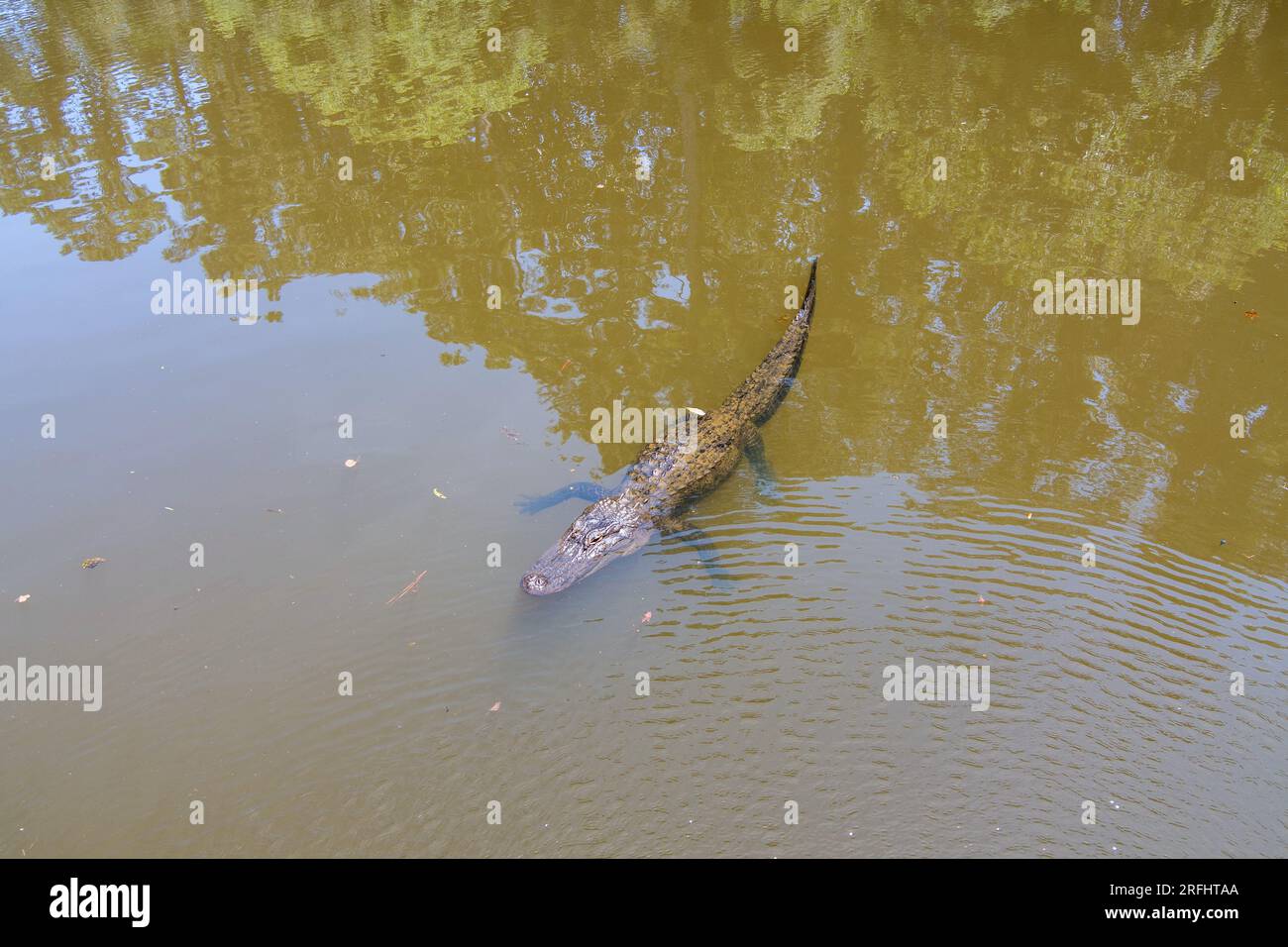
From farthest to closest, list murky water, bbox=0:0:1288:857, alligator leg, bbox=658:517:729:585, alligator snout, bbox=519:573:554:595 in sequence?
alligator leg, bbox=658:517:729:585 < alligator snout, bbox=519:573:554:595 < murky water, bbox=0:0:1288:857

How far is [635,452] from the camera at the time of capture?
651cm

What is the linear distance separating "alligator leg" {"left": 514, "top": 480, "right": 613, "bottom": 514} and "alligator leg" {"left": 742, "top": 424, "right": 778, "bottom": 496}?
3.66 ft

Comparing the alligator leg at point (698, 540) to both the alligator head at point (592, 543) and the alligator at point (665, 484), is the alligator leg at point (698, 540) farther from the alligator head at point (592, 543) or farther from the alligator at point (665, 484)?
the alligator head at point (592, 543)

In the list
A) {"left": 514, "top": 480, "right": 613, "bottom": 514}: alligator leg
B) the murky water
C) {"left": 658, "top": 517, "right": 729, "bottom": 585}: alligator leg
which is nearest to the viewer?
the murky water

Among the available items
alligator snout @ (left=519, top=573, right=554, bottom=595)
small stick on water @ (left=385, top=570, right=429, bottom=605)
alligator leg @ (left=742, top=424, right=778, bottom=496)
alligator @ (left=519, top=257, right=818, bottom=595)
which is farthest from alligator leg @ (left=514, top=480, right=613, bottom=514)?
alligator leg @ (left=742, top=424, right=778, bottom=496)

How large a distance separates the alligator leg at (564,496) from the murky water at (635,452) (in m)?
0.18

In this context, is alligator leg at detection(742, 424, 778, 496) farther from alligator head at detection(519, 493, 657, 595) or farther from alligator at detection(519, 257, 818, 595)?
alligator head at detection(519, 493, 657, 595)

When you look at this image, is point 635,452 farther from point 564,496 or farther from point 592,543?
point 592,543

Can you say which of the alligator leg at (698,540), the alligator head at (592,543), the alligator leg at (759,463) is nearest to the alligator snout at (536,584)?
the alligator head at (592,543)

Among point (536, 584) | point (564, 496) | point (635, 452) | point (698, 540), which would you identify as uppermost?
point (635, 452)

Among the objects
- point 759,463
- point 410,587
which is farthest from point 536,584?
point 759,463

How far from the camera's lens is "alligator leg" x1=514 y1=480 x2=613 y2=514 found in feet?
19.6

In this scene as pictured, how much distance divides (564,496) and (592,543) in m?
0.67
